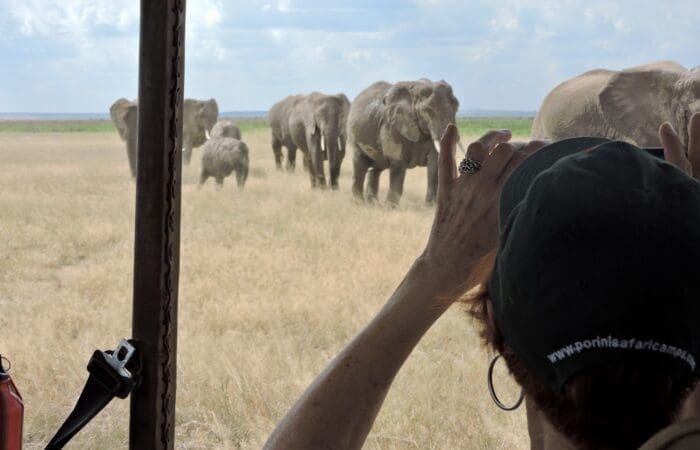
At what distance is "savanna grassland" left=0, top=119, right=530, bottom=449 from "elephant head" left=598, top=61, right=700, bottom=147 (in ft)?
4.58

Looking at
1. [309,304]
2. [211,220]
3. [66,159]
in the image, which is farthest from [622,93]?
[66,159]

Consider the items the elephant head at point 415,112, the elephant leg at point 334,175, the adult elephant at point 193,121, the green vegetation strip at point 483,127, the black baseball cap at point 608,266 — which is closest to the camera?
the black baseball cap at point 608,266

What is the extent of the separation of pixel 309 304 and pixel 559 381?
2515 millimetres

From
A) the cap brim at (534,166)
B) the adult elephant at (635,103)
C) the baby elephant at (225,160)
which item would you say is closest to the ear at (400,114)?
the baby elephant at (225,160)

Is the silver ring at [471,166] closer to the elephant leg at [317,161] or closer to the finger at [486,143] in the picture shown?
the finger at [486,143]

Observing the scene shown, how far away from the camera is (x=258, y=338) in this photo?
254 cm

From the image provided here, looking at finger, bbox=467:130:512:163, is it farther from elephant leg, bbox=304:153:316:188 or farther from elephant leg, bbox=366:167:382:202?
elephant leg, bbox=304:153:316:188

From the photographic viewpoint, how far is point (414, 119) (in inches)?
273

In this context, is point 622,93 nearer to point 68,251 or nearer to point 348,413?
point 68,251

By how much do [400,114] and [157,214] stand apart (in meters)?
6.30

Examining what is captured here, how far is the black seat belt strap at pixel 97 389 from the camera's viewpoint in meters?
0.82

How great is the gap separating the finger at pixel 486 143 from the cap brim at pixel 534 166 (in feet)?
0.48

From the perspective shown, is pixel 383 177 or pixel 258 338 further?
pixel 383 177

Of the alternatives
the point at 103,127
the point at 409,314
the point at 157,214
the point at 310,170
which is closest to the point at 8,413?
the point at 157,214
